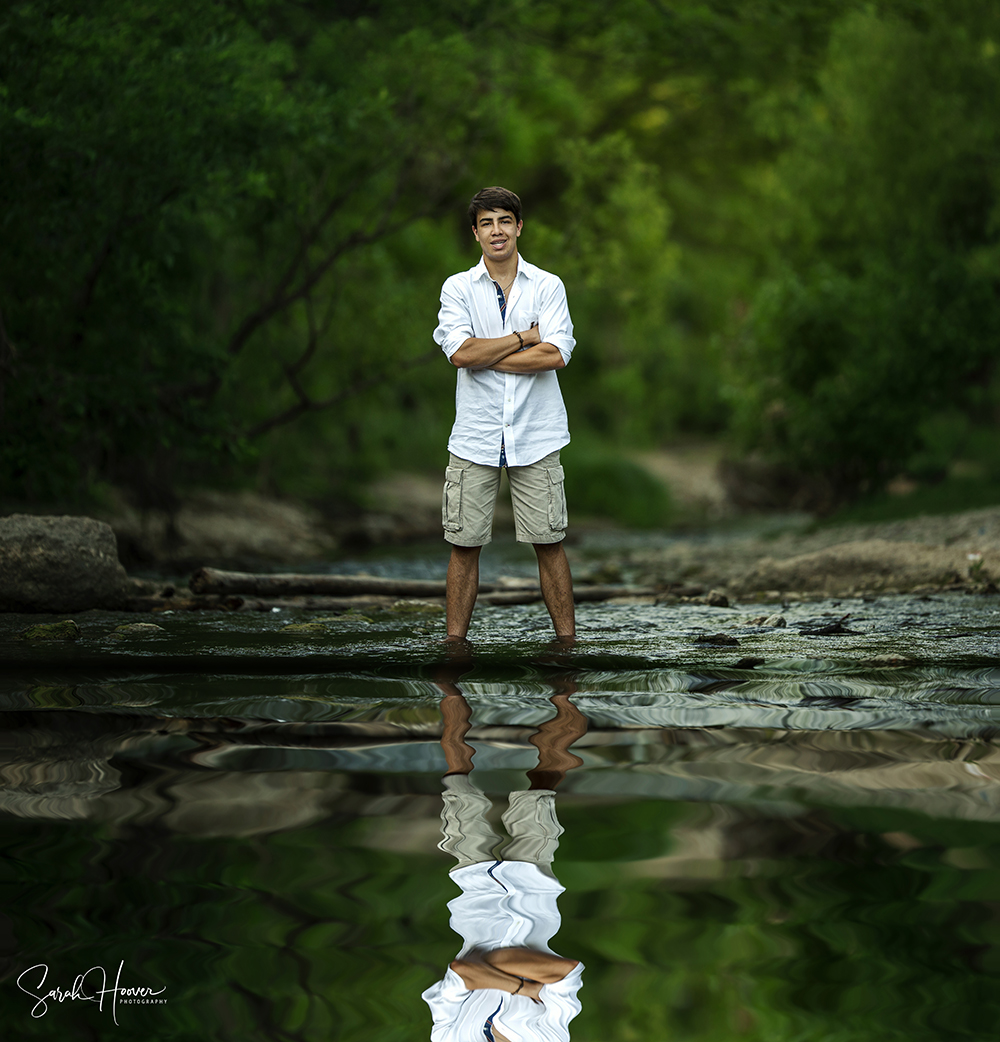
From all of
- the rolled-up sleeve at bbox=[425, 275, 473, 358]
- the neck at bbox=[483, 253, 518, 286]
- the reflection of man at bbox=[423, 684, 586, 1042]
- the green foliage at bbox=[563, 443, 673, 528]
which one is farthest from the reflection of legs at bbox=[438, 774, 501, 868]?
the green foliage at bbox=[563, 443, 673, 528]

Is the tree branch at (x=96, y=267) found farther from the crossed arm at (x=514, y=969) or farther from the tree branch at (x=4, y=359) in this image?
the crossed arm at (x=514, y=969)

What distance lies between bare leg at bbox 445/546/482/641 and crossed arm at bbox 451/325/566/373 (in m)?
0.90

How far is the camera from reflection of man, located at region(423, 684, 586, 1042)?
7.32 feet

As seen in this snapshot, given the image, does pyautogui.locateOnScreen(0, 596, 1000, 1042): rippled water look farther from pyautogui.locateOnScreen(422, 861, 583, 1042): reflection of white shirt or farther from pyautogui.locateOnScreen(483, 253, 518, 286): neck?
pyautogui.locateOnScreen(483, 253, 518, 286): neck

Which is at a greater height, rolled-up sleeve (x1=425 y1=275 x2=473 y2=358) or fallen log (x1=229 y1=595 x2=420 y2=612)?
rolled-up sleeve (x1=425 y1=275 x2=473 y2=358)

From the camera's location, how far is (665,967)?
7.88 ft

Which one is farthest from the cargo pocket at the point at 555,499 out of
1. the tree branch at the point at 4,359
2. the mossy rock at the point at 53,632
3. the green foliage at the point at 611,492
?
the green foliage at the point at 611,492

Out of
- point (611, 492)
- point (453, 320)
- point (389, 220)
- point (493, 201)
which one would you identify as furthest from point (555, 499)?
point (611, 492)

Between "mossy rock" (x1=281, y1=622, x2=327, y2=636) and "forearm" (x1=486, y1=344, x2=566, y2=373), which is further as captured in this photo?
"mossy rock" (x1=281, y1=622, x2=327, y2=636)

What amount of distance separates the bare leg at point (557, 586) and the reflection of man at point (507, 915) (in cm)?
182

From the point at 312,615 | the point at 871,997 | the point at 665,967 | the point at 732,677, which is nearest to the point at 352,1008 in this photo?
the point at 665,967

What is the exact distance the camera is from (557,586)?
5.44 metres

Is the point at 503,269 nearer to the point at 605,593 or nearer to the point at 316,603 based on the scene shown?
the point at 316,603

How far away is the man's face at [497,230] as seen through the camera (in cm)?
498
